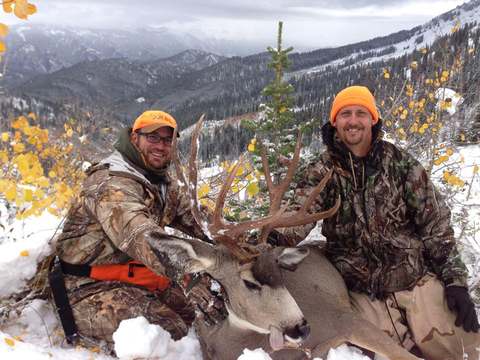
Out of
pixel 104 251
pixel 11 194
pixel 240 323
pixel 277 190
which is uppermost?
pixel 11 194

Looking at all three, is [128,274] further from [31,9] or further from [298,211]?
[31,9]

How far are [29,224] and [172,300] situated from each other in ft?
9.36

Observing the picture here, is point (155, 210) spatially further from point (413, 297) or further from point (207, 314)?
point (413, 297)

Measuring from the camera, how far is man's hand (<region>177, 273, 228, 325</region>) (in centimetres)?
307

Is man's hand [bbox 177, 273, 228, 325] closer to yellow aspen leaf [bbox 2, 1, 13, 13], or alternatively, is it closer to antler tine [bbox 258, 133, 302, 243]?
antler tine [bbox 258, 133, 302, 243]

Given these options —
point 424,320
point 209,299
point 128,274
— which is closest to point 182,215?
point 128,274

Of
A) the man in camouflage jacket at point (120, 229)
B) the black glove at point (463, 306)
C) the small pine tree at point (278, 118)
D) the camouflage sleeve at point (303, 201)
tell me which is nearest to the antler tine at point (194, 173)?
the man in camouflage jacket at point (120, 229)

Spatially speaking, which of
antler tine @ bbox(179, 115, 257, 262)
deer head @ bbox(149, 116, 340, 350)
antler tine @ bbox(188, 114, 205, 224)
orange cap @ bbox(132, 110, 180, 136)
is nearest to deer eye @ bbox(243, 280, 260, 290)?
deer head @ bbox(149, 116, 340, 350)

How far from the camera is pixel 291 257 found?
332 cm

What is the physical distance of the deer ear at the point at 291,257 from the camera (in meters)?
3.31

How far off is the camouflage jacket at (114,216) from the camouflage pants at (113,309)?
27cm

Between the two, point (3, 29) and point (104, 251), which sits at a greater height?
point (3, 29)

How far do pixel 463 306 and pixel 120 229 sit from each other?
9.89 feet

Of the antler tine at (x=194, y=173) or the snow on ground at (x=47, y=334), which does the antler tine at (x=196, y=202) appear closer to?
the antler tine at (x=194, y=173)
